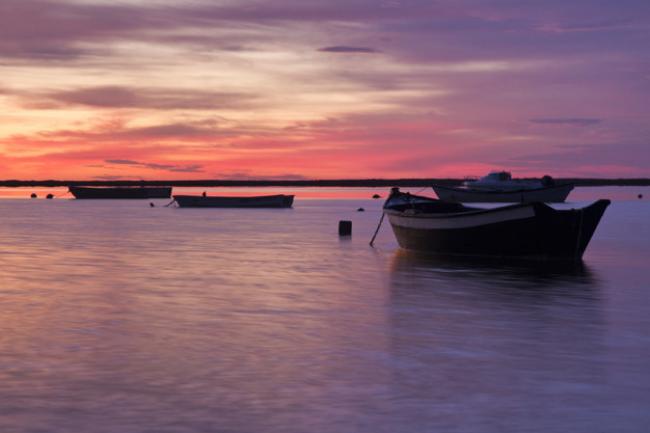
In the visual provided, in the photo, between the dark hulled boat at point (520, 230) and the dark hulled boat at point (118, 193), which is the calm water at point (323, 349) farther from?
the dark hulled boat at point (118, 193)

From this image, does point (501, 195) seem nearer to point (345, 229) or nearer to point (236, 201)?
point (236, 201)

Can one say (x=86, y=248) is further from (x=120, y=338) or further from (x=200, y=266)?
(x=120, y=338)

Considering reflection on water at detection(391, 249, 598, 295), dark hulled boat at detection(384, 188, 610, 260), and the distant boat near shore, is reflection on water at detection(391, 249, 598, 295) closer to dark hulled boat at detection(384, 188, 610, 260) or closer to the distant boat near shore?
dark hulled boat at detection(384, 188, 610, 260)

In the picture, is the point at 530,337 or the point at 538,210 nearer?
the point at 530,337

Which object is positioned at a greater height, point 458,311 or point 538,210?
point 538,210

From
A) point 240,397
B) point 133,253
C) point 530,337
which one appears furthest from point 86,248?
point 240,397

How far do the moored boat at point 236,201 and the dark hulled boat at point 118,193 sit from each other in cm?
6535

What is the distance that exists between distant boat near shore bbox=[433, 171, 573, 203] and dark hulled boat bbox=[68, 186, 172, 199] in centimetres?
6085

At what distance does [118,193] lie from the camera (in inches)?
6806

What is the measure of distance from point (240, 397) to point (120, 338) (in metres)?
4.90

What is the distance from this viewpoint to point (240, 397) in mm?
10758

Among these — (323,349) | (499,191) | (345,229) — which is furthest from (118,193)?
(323,349)

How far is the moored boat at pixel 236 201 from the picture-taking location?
349 feet

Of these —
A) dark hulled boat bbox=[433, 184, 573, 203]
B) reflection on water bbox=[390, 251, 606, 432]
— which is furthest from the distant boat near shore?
reflection on water bbox=[390, 251, 606, 432]
